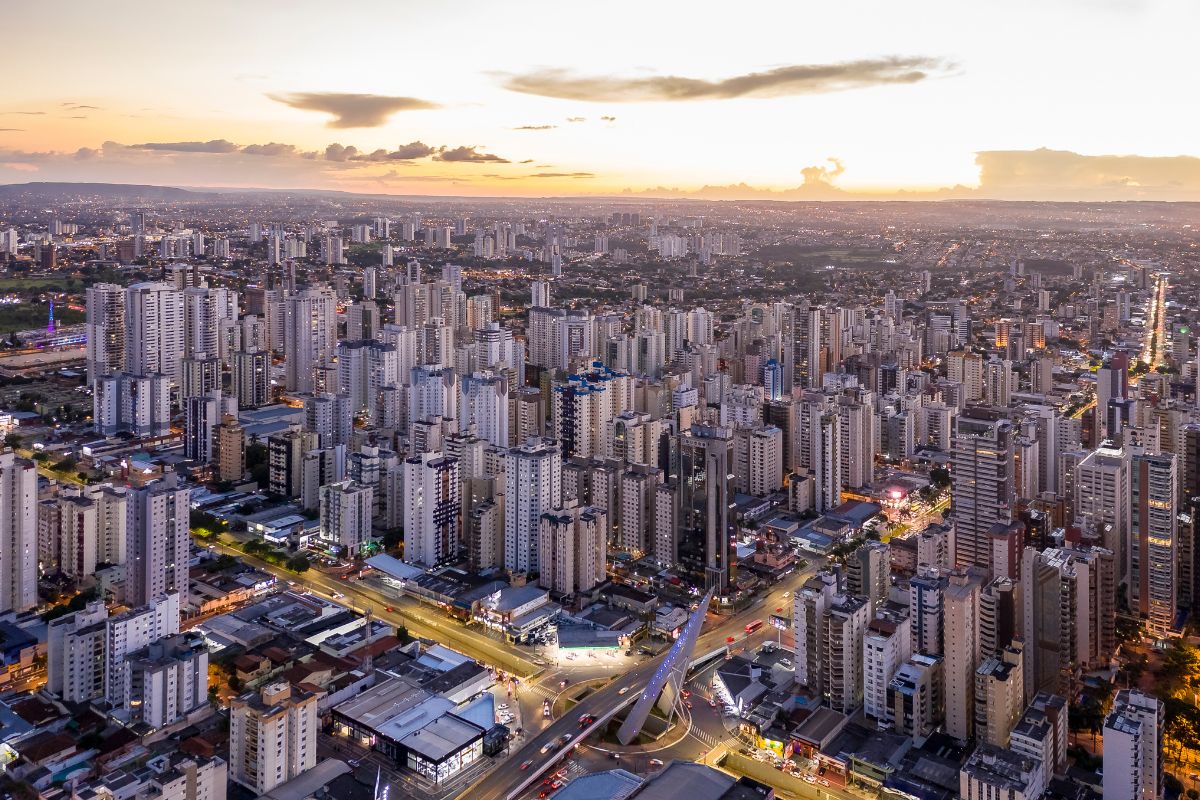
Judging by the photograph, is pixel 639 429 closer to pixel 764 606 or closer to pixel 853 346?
pixel 764 606

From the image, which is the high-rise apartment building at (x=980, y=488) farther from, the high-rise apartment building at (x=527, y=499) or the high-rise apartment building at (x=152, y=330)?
the high-rise apartment building at (x=152, y=330)

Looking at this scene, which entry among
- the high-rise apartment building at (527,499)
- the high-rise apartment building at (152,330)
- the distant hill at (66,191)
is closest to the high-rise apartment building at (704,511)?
the high-rise apartment building at (527,499)

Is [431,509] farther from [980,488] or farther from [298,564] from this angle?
[980,488]

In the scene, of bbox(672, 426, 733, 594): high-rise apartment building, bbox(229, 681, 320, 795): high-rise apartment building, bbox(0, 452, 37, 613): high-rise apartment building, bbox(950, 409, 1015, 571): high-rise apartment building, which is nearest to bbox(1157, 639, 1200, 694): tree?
bbox(950, 409, 1015, 571): high-rise apartment building

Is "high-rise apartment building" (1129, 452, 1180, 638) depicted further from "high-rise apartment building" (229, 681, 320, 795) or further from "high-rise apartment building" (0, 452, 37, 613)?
"high-rise apartment building" (0, 452, 37, 613)

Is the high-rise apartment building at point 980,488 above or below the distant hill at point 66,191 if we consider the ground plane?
below

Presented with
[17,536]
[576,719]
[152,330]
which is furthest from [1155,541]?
[152,330]
